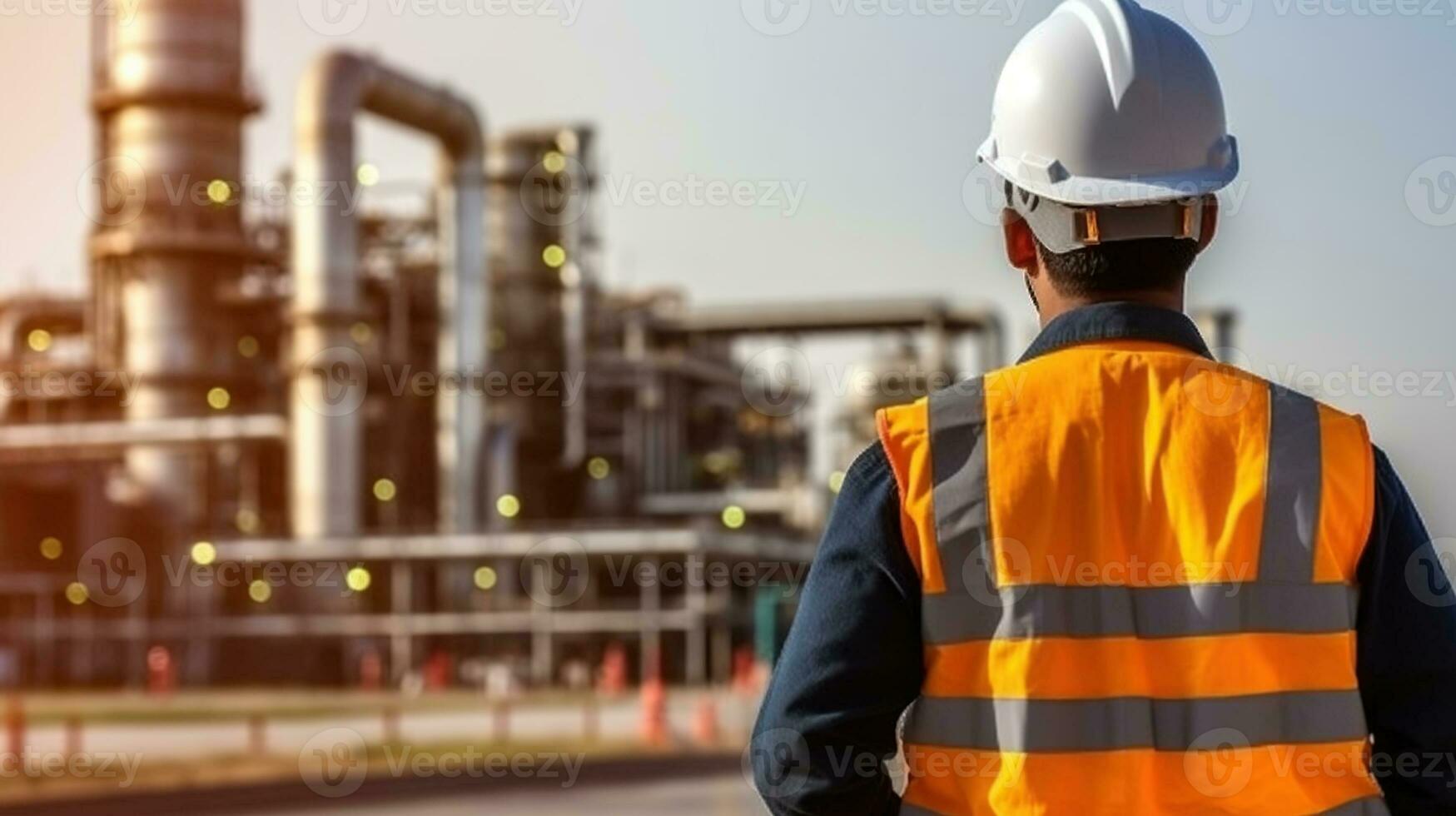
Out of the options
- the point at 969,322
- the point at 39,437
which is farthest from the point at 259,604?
the point at 969,322

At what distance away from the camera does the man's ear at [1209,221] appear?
238cm

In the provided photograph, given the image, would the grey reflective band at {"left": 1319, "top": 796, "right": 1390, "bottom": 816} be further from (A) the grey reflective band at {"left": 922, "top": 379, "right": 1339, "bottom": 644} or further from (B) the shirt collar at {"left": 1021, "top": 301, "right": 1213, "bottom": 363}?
(B) the shirt collar at {"left": 1021, "top": 301, "right": 1213, "bottom": 363}

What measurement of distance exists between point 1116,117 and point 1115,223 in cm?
12

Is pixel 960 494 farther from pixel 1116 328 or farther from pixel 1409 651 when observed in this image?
pixel 1409 651

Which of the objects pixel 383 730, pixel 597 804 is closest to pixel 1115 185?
pixel 597 804

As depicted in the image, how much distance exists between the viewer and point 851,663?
85.7 inches

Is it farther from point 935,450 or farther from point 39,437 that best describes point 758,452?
point 935,450

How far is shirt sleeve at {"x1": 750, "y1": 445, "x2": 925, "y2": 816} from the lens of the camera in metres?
2.18

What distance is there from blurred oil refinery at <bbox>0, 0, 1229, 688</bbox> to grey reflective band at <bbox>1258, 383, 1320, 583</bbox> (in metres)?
43.4

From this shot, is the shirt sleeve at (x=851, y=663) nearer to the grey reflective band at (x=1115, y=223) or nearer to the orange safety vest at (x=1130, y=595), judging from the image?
the orange safety vest at (x=1130, y=595)

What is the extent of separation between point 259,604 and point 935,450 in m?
48.2

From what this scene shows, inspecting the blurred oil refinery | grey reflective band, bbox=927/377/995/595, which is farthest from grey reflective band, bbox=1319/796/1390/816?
the blurred oil refinery

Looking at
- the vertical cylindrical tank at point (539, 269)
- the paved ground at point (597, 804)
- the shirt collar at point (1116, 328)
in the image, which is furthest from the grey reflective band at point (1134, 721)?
the vertical cylindrical tank at point (539, 269)

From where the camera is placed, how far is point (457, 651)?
1927 inches
